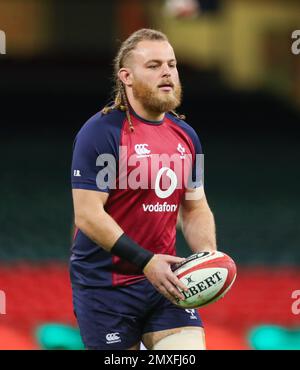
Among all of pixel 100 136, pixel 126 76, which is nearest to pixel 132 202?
pixel 100 136

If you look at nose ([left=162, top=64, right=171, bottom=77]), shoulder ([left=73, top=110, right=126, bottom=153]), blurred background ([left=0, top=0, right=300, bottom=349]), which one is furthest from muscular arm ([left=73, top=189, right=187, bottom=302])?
blurred background ([left=0, top=0, right=300, bottom=349])

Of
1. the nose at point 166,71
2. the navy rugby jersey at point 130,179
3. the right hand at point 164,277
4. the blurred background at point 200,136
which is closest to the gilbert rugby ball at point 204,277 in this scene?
the right hand at point 164,277

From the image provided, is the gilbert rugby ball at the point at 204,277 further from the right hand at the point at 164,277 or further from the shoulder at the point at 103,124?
the shoulder at the point at 103,124

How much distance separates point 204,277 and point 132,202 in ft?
1.75

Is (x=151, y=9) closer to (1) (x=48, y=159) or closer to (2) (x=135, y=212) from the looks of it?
(1) (x=48, y=159)

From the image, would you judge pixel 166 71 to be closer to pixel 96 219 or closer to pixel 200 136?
pixel 96 219

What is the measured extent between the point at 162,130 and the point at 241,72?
19.0m

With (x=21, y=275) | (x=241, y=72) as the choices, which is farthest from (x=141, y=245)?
(x=241, y=72)

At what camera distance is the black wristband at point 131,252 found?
501 centimetres

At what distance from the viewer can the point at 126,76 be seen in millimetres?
5273

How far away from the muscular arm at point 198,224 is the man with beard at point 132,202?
0.01 meters

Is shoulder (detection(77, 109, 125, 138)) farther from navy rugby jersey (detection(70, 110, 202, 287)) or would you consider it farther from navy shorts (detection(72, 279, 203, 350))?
navy shorts (detection(72, 279, 203, 350))

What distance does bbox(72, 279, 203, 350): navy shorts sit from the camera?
5262mm

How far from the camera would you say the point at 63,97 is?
22000 mm
